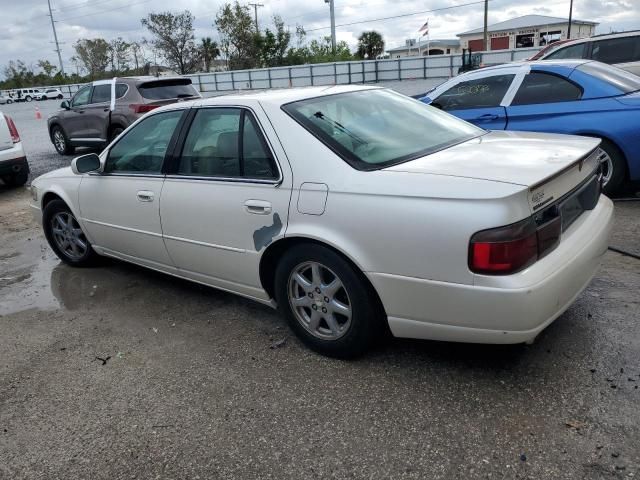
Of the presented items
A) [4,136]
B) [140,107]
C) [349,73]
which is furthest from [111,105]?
[349,73]

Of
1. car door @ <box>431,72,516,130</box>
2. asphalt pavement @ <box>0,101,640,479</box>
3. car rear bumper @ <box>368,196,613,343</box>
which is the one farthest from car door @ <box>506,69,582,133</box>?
car rear bumper @ <box>368,196,613,343</box>

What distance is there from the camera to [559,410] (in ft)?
8.57

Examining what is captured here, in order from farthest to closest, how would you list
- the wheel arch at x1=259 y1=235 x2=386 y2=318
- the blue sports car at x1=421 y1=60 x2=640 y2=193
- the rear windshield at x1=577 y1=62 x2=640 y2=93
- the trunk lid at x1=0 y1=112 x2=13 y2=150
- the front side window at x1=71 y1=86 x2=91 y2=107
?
the front side window at x1=71 y1=86 x2=91 y2=107
the trunk lid at x1=0 y1=112 x2=13 y2=150
the rear windshield at x1=577 y1=62 x2=640 y2=93
the blue sports car at x1=421 y1=60 x2=640 y2=193
the wheel arch at x1=259 y1=235 x2=386 y2=318

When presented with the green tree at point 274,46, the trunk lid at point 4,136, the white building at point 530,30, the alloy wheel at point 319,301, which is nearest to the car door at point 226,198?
the alloy wheel at point 319,301

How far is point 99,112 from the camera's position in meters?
12.0

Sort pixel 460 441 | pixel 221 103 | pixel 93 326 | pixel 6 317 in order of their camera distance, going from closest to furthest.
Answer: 1. pixel 460 441
2. pixel 221 103
3. pixel 93 326
4. pixel 6 317

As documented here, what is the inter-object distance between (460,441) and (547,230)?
1060 millimetres

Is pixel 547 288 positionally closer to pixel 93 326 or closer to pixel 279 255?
pixel 279 255

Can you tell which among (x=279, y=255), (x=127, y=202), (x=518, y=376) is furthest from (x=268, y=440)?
(x=127, y=202)

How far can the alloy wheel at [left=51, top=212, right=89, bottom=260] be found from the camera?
16.6 feet

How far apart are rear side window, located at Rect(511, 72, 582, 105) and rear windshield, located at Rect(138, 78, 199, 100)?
7663 mm

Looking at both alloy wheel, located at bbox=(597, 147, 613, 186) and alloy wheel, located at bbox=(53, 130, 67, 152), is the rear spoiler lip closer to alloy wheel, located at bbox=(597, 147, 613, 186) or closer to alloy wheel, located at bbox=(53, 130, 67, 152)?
alloy wheel, located at bbox=(597, 147, 613, 186)

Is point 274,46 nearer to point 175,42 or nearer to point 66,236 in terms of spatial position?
point 175,42

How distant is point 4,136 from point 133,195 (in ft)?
21.8
